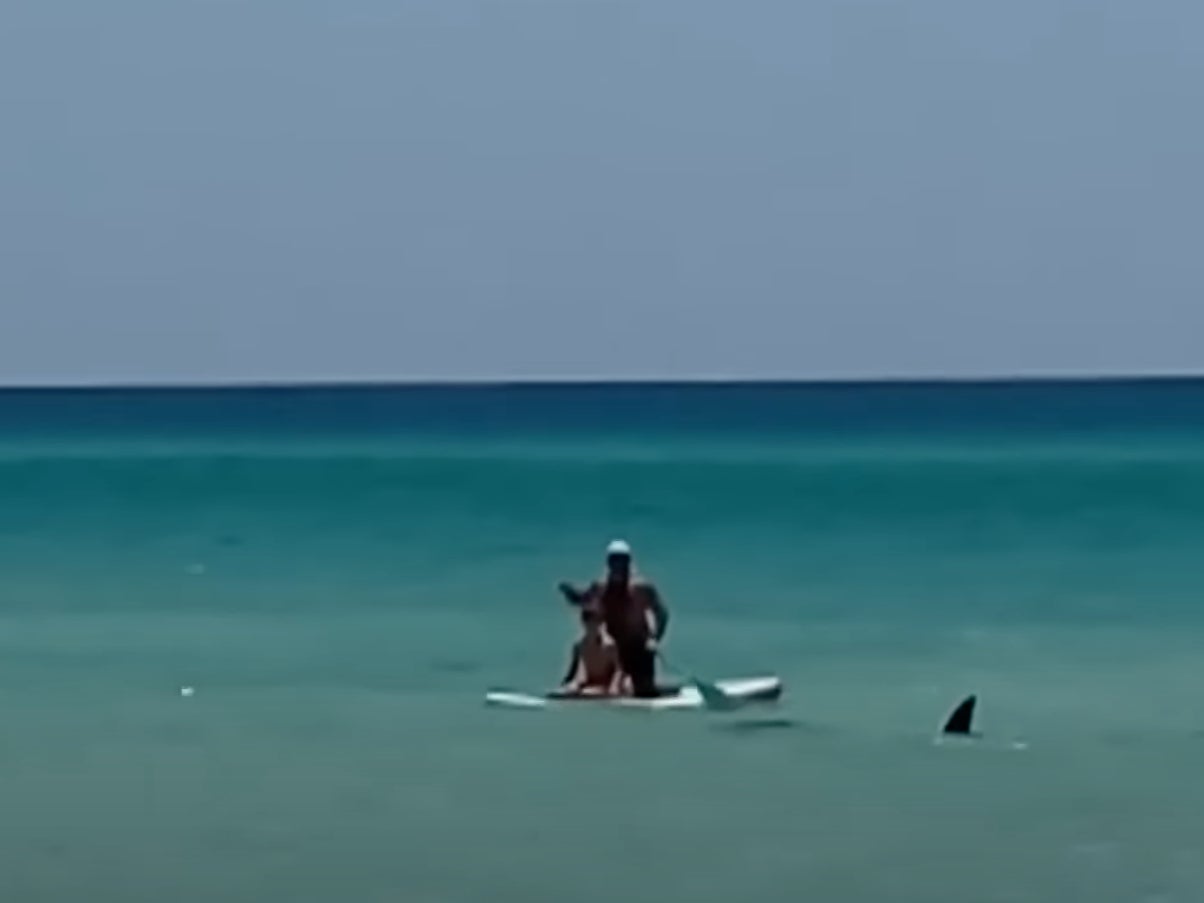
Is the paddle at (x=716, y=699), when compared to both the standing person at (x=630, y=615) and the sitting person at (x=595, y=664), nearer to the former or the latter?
the standing person at (x=630, y=615)

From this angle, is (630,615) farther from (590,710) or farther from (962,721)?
(962,721)

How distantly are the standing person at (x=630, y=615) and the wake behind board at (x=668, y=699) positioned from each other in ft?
0.26

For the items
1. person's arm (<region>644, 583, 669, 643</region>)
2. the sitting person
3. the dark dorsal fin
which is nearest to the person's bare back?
the sitting person

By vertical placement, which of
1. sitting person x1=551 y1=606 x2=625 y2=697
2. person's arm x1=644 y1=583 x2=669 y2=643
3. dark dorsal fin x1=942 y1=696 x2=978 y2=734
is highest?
person's arm x1=644 y1=583 x2=669 y2=643

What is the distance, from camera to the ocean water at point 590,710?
37.2 feet

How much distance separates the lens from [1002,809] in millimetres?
12391

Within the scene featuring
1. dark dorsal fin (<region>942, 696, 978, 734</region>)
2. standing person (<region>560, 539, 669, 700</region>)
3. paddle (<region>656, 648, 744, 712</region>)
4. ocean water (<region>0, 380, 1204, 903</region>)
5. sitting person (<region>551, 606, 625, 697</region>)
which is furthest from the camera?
paddle (<region>656, 648, 744, 712</region>)

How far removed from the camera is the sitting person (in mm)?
15328

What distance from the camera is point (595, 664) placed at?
1546 centimetres

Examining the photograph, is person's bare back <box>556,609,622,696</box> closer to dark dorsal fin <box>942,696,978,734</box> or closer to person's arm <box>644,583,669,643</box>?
person's arm <box>644,583,669,643</box>

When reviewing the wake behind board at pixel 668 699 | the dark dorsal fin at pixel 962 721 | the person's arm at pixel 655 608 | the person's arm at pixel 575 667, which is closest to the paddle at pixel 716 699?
the wake behind board at pixel 668 699

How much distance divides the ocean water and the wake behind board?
114 millimetres

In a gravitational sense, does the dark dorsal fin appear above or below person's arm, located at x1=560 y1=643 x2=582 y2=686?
below

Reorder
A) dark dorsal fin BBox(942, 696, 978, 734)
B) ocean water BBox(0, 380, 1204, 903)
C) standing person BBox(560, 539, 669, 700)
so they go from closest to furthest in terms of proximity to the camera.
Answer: ocean water BBox(0, 380, 1204, 903), dark dorsal fin BBox(942, 696, 978, 734), standing person BBox(560, 539, 669, 700)
